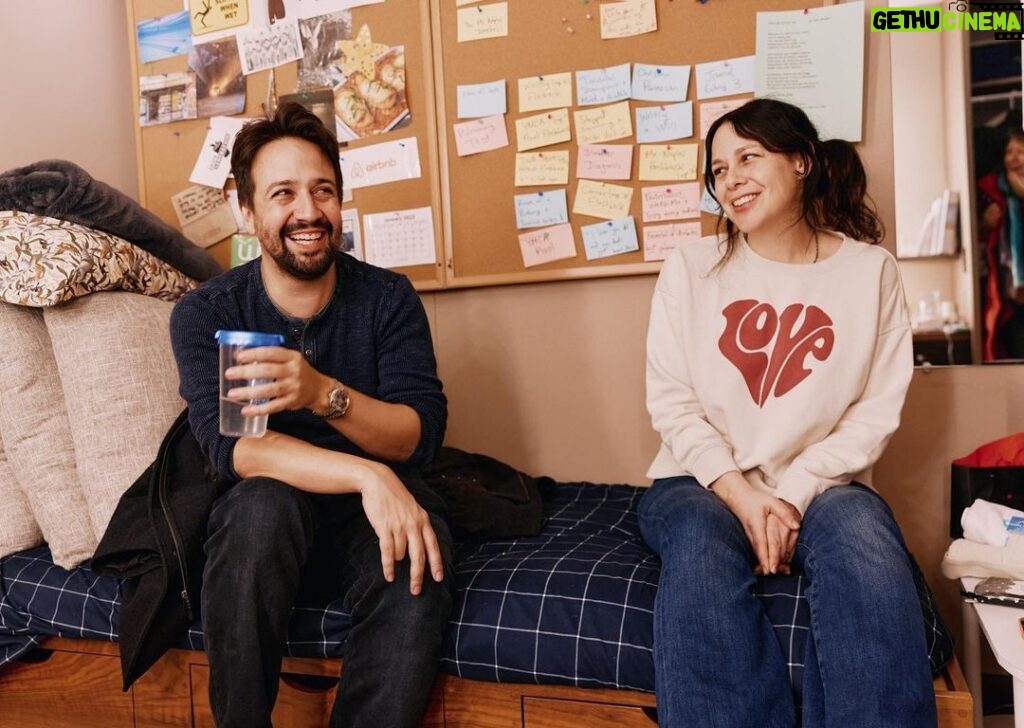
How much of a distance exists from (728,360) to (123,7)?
2175mm

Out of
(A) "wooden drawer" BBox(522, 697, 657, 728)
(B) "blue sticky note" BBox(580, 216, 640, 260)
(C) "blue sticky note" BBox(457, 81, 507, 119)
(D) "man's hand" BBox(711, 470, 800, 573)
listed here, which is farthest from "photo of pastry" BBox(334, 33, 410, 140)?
(A) "wooden drawer" BBox(522, 697, 657, 728)

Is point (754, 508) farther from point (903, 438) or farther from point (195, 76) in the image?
point (195, 76)

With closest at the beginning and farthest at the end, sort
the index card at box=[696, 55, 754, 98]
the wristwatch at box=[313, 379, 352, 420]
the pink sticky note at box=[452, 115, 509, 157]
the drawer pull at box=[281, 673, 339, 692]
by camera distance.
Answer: the wristwatch at box=[313, 379, 352, 420] < the drawer pull at box=[281, 673, 339, 692] < the index card at box=[696, 55, 754, 98] < the pink sticky note at box=[452, 115, 509, 157]

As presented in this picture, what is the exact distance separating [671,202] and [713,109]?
0.75ft

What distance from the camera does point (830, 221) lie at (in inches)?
70.9

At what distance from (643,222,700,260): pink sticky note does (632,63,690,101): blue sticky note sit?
0.97 feet

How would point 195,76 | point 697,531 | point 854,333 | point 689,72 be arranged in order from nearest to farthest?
1. point 697,531
2. point 854,333
3. point 689,72
4. point 195,76

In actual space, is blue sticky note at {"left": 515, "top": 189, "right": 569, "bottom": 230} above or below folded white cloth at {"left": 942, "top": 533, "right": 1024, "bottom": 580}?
above

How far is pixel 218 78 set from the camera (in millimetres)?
2443

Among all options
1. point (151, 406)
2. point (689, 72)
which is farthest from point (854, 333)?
point (151, 406)

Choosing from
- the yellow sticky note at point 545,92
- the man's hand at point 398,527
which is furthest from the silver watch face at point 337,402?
the yellow sticky note at point 545,92

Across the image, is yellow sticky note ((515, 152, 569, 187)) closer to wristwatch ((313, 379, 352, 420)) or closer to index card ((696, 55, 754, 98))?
index card ((696, 55, 754, 98))

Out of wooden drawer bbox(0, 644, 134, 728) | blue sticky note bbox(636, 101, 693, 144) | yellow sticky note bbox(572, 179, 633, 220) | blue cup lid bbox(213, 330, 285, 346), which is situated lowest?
wooden drawer bbox(0, 644, 134, 728)

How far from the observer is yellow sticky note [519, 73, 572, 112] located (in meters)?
2.07
